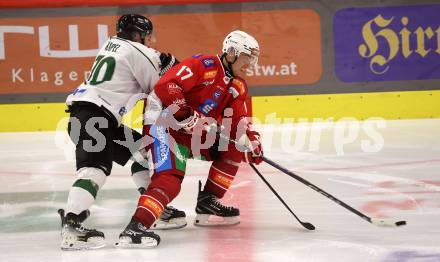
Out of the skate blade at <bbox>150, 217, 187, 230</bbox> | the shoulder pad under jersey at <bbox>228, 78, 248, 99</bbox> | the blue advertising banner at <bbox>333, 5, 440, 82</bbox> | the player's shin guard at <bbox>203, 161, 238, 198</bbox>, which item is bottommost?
the skate blade at <bbox>150, 217, 187, 230</bbox>

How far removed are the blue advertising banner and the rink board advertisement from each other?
0.94 ft

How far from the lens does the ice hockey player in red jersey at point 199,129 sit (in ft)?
11.1

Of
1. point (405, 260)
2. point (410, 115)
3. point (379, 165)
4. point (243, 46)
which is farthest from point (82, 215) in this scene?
point (410, 115)

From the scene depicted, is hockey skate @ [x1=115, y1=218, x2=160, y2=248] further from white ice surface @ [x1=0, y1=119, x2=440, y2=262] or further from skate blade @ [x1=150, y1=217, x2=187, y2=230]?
skate blade @ [x1=150, y1=217, x2=187, y2=230]

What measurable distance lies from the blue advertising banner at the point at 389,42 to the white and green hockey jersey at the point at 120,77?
436cm

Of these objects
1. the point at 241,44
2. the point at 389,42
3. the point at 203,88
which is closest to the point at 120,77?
the point at 203,88

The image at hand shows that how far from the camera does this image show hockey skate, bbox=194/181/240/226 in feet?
12.6

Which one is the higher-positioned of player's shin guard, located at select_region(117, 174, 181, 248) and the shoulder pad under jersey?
the shoulder pad under jersey

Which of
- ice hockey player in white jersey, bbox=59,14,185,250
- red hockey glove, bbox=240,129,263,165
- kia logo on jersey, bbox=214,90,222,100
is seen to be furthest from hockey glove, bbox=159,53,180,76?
red hockey glove, bbox=240,129,263,165

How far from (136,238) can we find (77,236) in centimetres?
24

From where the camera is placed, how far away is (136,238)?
328cm

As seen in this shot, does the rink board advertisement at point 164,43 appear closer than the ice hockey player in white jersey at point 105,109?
No

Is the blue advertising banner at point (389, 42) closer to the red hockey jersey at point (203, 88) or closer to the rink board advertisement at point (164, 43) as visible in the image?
the rink board advertisement at point (164, 43)

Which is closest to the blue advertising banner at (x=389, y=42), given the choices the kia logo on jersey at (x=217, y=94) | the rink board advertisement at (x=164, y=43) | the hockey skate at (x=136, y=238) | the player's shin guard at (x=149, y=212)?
the rink board advertisement at (x=164, y=43)
